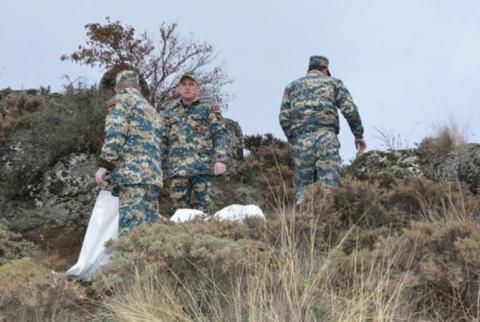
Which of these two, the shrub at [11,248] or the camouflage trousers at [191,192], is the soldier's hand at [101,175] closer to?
the camouflage trousers at [191,192]

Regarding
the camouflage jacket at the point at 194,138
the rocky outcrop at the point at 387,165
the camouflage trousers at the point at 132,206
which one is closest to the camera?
the camouflage trousers at the point at 132,206

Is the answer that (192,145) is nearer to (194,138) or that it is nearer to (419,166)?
(194,138)

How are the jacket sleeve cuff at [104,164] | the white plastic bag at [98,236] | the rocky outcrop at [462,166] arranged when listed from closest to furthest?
the jacket sleeve cuff at [104,164]
the white plastic bag at [98,236]
the rocky outcrop at [462,166]

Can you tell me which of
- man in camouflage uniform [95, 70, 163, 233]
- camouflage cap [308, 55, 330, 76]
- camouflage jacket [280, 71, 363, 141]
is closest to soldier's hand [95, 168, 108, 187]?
man in camouflage uniform [95, 70, 163, 233]

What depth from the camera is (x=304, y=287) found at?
15.8 ft

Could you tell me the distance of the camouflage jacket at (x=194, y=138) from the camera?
7855 mm

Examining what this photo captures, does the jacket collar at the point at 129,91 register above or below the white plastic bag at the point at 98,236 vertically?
above

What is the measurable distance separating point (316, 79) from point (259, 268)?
3.76 metres

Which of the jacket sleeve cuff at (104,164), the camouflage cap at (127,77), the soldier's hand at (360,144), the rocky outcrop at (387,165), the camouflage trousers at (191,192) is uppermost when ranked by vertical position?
the camouflage cap at (127,77)

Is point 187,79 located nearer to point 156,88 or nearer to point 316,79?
point 316,79

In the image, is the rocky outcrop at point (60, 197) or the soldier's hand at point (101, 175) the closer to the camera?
the soldier's hand at point (101, 175)

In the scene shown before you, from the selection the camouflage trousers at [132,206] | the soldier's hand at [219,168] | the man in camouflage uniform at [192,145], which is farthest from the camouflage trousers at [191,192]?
the camouflage trousers at [132,206]

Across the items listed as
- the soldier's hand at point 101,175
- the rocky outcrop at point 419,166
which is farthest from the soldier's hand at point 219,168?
the rocky outcrop at point 419,166

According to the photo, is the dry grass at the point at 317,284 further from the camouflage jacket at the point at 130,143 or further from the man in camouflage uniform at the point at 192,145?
the man in camouflage uniform at the point at 192,145
